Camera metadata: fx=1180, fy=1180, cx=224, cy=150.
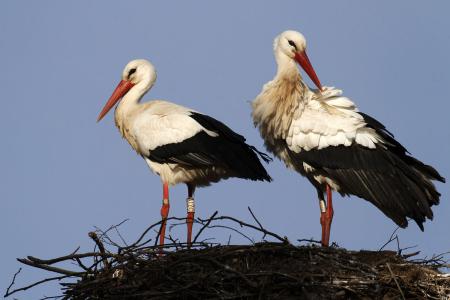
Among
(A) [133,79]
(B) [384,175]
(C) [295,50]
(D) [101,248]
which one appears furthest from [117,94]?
(D) [101,248]

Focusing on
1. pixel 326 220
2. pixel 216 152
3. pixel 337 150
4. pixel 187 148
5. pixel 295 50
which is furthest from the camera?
pixel 295 50

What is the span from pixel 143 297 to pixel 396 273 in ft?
5.39

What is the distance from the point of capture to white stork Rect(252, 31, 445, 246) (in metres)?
8.98

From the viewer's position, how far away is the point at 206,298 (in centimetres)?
729

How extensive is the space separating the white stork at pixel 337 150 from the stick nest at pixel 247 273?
1176mm

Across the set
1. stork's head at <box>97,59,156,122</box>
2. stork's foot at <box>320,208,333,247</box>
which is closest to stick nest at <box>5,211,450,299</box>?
stork's foot at <box>320,208,333,247</box>

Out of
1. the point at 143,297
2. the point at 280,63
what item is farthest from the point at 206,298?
the point at 280,63

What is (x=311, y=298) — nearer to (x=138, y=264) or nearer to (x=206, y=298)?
(x=206, y=298)

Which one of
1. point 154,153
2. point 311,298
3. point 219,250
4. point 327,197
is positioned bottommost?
point 311,298

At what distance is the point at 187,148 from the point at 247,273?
2.54 m

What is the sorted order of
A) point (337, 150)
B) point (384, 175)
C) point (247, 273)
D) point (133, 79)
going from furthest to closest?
1. point (133, 79)
2. point (337, 150)
3. point (384, 175)
4. point (247, 273)

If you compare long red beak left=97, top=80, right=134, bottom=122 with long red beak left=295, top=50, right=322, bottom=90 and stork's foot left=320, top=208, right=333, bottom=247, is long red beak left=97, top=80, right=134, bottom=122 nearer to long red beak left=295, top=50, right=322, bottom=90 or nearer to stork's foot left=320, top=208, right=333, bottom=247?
long red beak left=295, top=50, right=322, bottom=90

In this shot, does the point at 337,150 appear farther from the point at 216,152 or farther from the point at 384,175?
the point at 216,152

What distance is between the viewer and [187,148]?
973 centimetres
